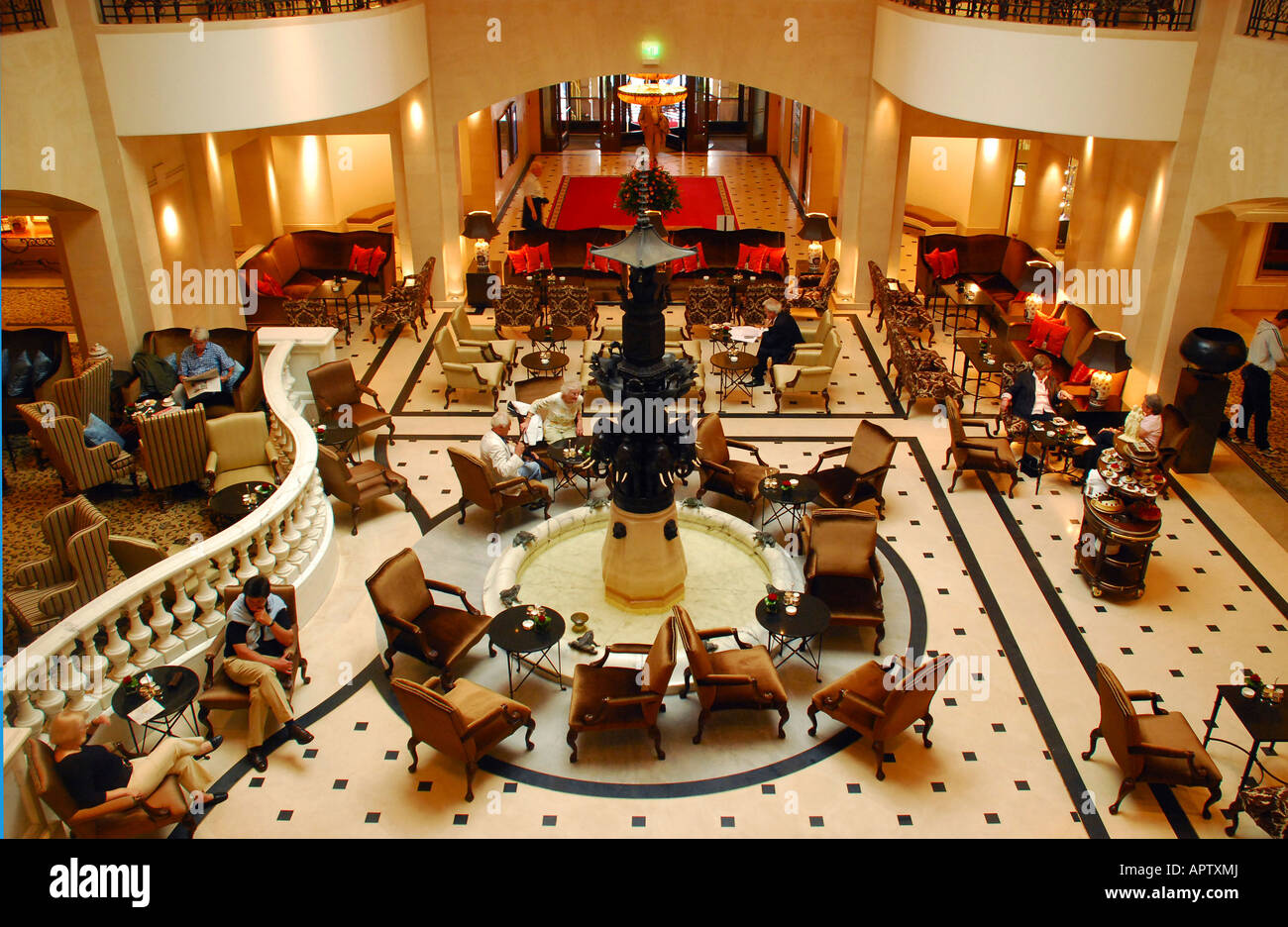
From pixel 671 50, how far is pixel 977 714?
1171cm

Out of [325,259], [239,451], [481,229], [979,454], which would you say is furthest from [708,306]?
[239,451]

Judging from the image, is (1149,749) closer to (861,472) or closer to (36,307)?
(861,472)

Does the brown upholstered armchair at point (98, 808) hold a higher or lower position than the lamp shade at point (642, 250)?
lower

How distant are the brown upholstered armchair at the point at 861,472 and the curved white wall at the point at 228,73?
739cm

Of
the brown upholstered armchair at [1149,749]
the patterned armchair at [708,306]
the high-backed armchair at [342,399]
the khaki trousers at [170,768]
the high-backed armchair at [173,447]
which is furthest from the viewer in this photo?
the patterned armchair at [708,306]

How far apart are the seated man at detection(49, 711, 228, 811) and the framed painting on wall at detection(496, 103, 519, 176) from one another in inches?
680

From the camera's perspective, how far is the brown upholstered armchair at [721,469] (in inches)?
404

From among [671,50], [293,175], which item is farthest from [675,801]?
[293,175]

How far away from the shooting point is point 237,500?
9336 millimetres

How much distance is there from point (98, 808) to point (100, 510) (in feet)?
16.4

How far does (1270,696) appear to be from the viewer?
23.5 feet

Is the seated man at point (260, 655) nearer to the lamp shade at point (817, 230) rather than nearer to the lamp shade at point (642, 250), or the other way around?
the lamp shade at point (642, 250)

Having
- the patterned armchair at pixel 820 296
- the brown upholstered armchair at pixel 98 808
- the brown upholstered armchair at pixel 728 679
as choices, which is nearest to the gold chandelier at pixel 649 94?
the patterned armchair at pixel 820 296
